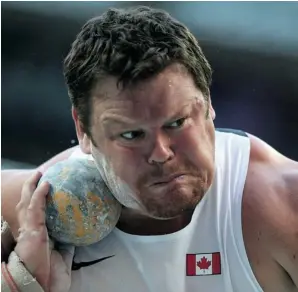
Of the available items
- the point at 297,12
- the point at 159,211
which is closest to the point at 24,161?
the point at 159,211

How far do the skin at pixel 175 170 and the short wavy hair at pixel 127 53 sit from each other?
0.05ft

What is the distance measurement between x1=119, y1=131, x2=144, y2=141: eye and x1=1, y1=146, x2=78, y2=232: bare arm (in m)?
0.21

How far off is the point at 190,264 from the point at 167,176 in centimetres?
15

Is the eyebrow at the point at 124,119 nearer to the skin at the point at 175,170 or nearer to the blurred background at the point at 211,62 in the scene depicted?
the skin at the point at 175,170

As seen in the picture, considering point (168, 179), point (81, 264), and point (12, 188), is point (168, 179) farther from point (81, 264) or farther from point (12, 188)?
point (12, 188)

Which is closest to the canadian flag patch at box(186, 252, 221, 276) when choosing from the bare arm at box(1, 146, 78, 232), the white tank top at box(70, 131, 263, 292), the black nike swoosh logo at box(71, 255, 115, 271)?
the white tank top at box(70, 131, 263, 292)

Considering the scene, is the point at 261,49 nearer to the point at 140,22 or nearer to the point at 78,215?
the point at 140,22

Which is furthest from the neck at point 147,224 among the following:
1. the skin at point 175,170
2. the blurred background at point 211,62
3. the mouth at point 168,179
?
the blurred background at point 211,62

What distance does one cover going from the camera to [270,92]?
957mm

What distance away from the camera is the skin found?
0.69 metres

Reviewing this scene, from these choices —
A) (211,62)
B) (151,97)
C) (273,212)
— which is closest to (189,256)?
(273,212)

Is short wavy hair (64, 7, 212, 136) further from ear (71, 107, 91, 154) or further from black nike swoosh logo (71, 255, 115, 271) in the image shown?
black nike swoosh logo (71, 255, 115, 271)

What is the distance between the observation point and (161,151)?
68cm

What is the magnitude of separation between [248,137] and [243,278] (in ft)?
0.71
